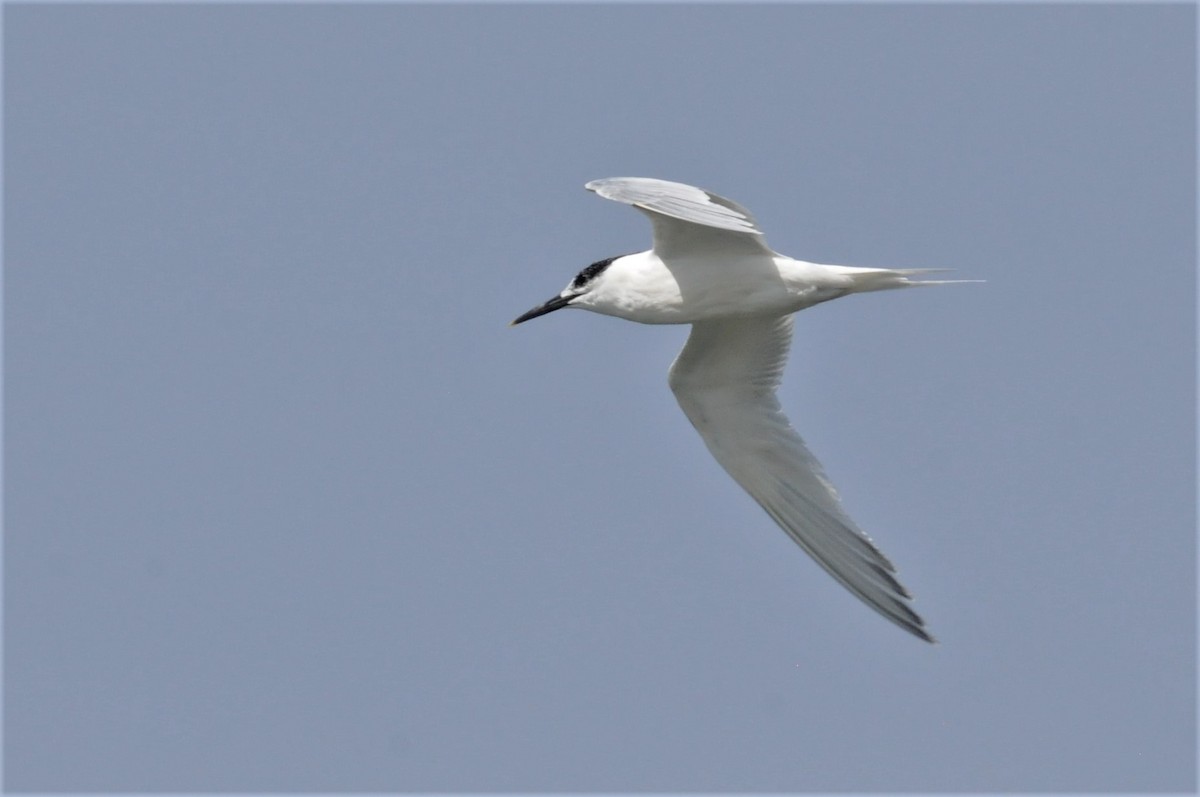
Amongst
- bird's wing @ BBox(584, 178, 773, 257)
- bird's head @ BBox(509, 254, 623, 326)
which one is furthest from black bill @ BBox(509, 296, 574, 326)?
bird's wing @ BBox(584, 178, 773, 257)

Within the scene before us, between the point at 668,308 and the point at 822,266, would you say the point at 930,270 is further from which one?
the point at 668,308

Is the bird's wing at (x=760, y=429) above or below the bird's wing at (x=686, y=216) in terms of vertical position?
below

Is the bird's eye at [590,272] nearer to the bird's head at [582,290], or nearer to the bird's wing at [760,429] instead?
the bird's head at [582,290]

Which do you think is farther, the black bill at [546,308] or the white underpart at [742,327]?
the black bill at [546,308]

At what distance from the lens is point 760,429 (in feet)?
42.5

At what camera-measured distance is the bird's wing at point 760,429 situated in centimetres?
1250

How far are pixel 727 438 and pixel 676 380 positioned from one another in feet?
1.73

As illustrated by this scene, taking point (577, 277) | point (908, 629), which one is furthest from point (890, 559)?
point (577, 277)

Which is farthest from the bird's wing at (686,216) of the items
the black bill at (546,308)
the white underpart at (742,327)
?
the black bill at (546,308)

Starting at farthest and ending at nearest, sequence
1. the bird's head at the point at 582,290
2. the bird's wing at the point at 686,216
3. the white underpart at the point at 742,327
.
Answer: the bird's head at the point at 582,290
the white underpart at the point at 742,327
the bird's wing at the point at 686,216

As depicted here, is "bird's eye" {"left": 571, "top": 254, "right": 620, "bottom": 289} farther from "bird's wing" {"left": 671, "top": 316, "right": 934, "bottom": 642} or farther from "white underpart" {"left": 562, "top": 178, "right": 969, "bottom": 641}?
"bird's wing" {"left": 671, "top": 316, "right": 934, "bottom": 642}

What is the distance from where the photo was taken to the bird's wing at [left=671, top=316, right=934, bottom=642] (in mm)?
12500

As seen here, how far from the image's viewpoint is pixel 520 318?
12.4 meters

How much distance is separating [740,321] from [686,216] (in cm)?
214
